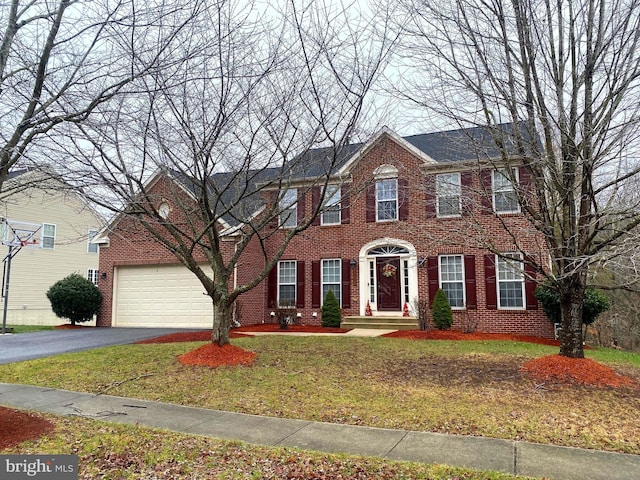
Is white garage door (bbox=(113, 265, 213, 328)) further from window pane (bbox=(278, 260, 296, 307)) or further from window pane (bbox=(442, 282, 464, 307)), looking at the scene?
window pane (bbox=(442, 282, 464, 307))

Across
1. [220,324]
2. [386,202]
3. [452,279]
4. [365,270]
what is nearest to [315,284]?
[365,270]

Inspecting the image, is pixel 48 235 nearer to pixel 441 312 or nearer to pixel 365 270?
pixel 365 270

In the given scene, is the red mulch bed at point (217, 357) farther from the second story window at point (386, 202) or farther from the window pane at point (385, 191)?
the window pane at point (385, 191)

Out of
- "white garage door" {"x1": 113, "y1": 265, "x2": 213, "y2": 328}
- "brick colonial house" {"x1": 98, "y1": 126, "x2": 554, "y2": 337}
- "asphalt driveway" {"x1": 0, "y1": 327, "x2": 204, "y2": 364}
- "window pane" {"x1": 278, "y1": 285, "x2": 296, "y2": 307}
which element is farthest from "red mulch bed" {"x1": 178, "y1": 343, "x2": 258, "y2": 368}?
"white garage door" {"x1": 113, "y1": 265, "x2": 213, "y2": 328}

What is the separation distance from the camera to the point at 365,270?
1591 cm

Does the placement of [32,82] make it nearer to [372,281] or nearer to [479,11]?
[479,11]

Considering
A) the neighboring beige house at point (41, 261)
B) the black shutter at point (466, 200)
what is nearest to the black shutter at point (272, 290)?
the black shutter at point (466, 200)

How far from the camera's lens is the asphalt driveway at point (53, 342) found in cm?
1012

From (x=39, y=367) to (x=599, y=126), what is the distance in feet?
34.4

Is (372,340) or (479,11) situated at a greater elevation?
(479,11)

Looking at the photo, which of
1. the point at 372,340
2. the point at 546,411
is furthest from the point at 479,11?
the point at 372,340

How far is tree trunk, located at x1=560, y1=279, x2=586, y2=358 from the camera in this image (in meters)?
7.60

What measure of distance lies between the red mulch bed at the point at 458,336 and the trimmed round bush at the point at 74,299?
11688 mm

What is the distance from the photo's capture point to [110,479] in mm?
3814
